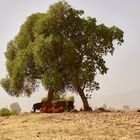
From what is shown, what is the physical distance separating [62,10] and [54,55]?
5175 mm

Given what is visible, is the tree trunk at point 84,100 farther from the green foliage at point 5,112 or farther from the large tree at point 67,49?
the green foliage at point 5,112

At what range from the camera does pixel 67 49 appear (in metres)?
37.1

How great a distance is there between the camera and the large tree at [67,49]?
125 ft

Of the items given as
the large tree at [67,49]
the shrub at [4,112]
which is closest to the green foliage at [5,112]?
the shrub at [4,112]

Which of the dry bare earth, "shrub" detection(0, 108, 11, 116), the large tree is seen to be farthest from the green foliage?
the dry bare earth

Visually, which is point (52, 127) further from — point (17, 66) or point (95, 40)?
point (17, 66)

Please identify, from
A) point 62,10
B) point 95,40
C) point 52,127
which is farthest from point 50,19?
point 52,127

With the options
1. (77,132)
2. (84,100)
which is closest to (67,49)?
(84,100)

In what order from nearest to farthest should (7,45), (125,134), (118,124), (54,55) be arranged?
(125,134) → (118,124) → (54,55) → (7,45)

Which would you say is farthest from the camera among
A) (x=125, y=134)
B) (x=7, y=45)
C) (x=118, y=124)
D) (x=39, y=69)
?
(x=7, y=45)

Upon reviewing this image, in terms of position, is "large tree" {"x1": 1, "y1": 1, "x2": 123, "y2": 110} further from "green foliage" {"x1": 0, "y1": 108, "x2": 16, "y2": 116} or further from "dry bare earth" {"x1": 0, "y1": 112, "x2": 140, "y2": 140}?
"dry bare earth" {"x1": 0, "y1": 112, "x2": 140, "y2": 140}

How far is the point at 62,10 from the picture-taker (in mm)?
40094

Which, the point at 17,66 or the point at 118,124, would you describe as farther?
the point at 17,66

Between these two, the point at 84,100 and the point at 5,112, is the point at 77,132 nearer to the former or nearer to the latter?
the point at 5,112
